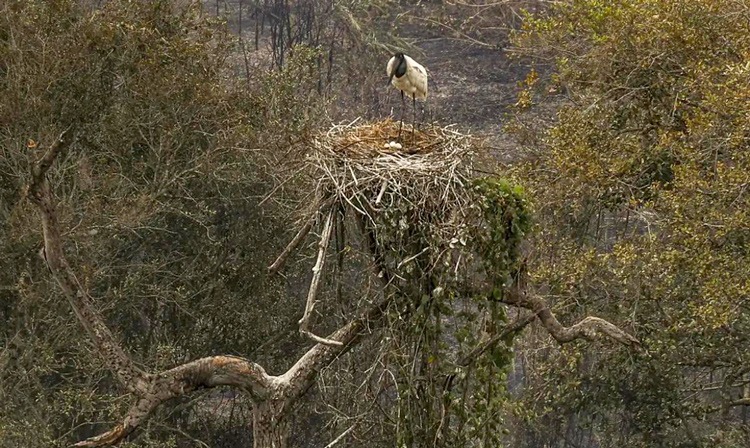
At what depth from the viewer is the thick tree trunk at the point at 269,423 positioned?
6273 millimetres

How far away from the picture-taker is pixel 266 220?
581 inches

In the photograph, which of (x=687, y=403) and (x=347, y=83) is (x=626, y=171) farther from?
(x=347, y=83)

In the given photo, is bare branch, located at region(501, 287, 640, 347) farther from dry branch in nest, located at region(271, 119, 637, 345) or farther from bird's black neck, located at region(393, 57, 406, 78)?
bird's black neck, located at region(393, 57, 406, 78)

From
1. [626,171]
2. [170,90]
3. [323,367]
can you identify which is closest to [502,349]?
[323,367]

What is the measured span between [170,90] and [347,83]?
1153 centimetres

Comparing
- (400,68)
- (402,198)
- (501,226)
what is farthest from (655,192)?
(402,198)

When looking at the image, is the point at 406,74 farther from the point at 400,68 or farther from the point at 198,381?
the point at 198,381

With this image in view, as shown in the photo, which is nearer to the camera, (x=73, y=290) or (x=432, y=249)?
(x=73, y=290)

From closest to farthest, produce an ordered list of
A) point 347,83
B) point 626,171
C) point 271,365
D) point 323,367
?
point 323,367 → point 626,171 → point 271,365 → point 347,83

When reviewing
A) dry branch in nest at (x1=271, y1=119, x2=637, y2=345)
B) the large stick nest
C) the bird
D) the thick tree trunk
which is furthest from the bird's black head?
the thick tree trunk

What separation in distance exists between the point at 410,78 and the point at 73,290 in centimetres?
280

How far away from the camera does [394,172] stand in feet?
19.7

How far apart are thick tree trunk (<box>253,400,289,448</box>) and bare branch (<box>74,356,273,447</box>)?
0.25ft

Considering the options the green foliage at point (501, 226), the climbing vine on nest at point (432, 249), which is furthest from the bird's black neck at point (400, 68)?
the green foliage at point (501, 226)
